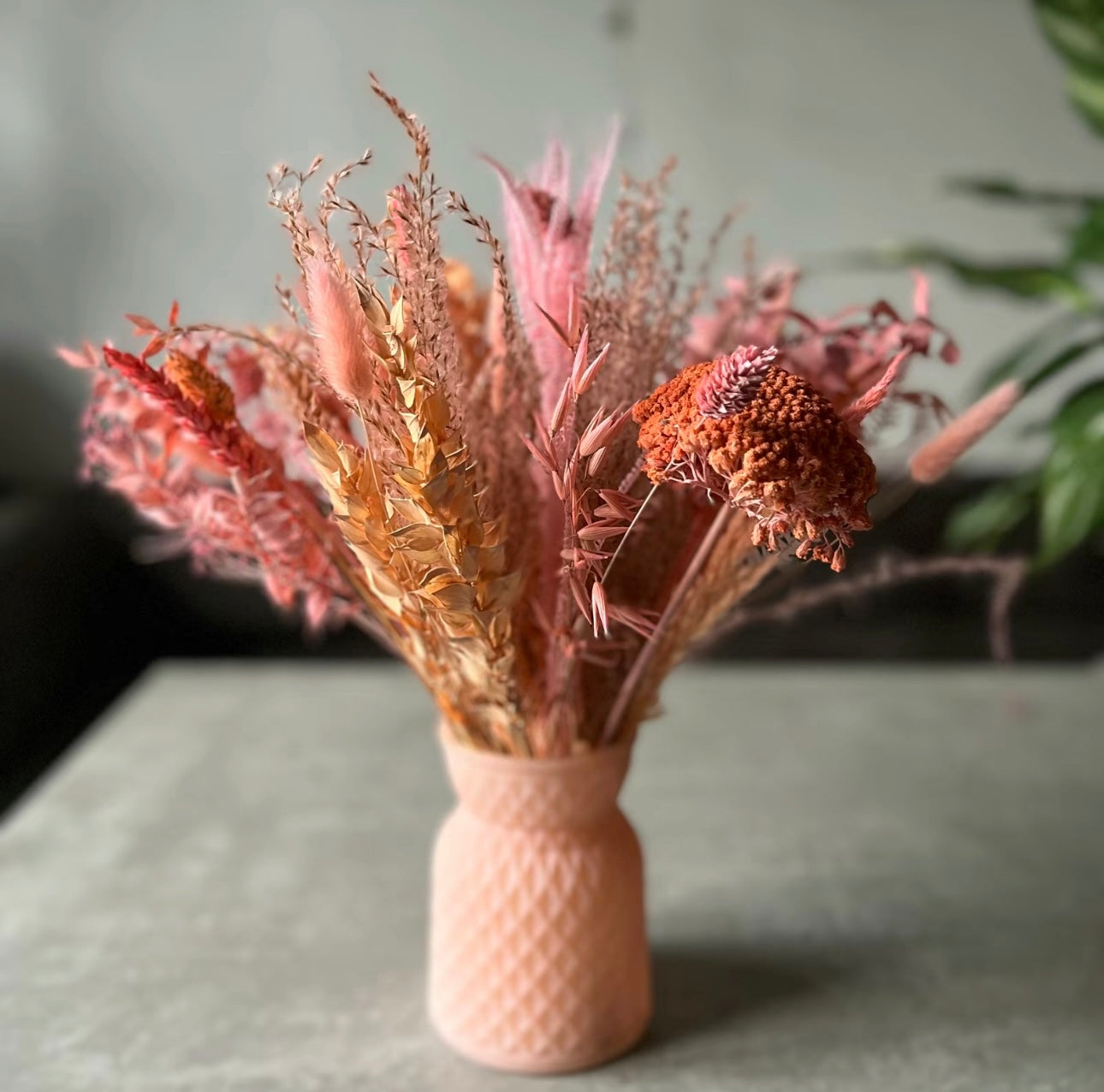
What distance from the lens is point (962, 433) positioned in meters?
0.69

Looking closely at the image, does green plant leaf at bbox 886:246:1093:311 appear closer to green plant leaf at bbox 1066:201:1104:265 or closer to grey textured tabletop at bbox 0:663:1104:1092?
green plant leaf at bbox 1066:201:1104:265

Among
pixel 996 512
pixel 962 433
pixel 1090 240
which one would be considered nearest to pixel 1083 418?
pixel 1090 240

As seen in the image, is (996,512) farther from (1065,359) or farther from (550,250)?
(550,250)

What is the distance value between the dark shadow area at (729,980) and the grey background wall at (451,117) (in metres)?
2.17

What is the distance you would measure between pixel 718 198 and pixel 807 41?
0.41 m

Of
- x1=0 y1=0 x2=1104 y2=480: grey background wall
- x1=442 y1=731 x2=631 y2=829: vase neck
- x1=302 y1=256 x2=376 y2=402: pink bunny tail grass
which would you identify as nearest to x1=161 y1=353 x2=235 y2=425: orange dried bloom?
x1=302 y1=256 x2=376 y2=402: pink bunny tail grass

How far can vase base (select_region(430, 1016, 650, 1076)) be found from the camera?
748 mm

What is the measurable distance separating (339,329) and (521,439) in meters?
0.14

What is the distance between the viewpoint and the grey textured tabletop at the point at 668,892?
0.77 metres

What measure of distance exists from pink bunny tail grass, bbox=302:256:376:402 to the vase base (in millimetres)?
417

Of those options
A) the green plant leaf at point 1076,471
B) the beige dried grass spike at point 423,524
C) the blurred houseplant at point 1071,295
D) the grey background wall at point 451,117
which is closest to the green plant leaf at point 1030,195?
the blurred houseplant at point 1071,295

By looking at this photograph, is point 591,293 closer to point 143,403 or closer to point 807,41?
point 143,403

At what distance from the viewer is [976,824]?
114 centimetres

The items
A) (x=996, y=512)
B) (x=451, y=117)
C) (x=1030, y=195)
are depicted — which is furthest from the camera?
(x=451, y=117)
